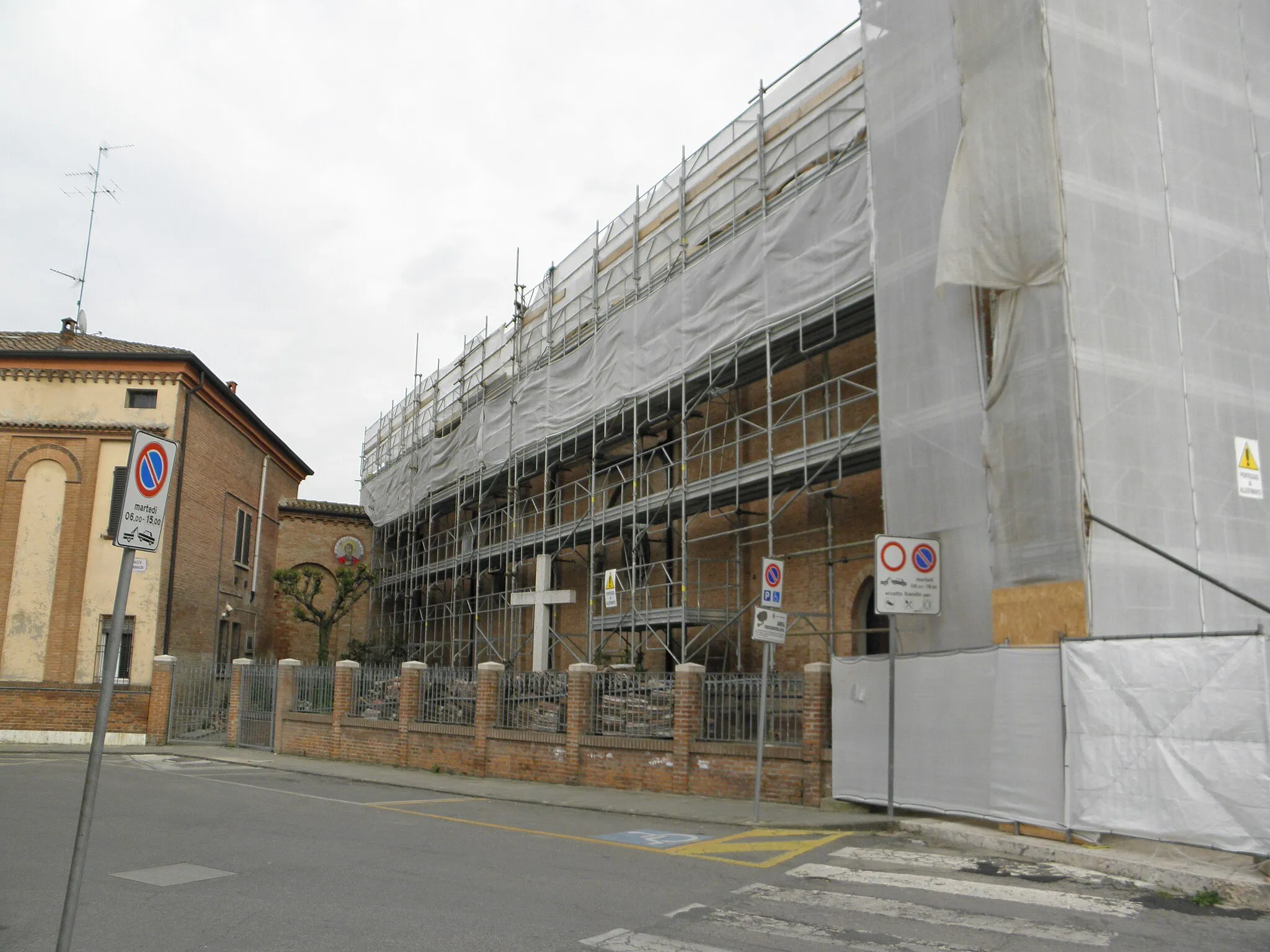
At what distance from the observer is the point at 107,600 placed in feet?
93.8

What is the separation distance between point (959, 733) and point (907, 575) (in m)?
1.87

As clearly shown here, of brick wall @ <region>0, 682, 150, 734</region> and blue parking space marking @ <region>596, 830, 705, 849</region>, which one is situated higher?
brick wall @ <region>0, 682, 150, 734</region>

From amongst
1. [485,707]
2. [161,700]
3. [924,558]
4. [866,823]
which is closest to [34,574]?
[161,700]

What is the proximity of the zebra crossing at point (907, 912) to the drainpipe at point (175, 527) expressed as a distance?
24216 millimetres

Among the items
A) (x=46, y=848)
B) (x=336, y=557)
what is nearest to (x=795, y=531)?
(x=46, y=848)

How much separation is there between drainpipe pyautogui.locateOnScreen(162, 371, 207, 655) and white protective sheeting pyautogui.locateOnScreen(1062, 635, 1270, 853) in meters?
25.1

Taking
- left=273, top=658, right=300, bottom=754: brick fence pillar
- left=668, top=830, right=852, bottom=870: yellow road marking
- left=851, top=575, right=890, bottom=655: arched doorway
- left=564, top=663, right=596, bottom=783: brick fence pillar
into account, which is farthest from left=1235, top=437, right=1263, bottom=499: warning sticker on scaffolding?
left=273, top=658, right=300, bottom=754: brick fence pillar

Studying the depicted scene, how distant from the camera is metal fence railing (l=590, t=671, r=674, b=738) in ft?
51.9

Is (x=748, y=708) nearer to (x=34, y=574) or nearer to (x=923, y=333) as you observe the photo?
(x=923, y=333)

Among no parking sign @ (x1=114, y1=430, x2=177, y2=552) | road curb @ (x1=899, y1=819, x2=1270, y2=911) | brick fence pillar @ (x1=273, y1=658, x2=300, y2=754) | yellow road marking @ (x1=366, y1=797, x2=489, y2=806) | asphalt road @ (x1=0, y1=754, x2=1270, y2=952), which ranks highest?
no parking sign @ (x1=114, y1=430, x2=177, y2=552)

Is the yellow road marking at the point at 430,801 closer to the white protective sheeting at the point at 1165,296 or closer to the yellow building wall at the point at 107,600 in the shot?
the white protective sheeting at the point at 1165,296

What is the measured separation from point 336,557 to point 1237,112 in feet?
112

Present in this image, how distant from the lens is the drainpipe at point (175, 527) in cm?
2877

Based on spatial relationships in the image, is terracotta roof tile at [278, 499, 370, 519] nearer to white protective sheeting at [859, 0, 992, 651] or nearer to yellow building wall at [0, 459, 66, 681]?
yellow building wall at [0, 459, 66, 681]
